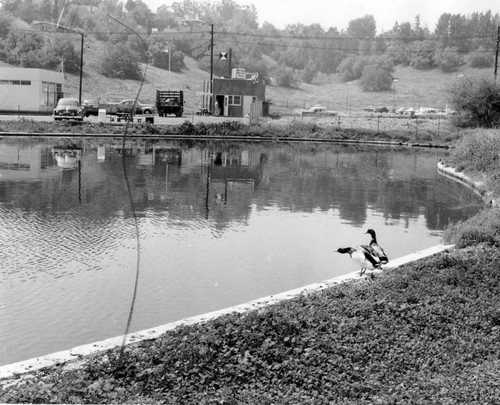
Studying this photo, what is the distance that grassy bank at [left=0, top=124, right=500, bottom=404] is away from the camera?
8312mm

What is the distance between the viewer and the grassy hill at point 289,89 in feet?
378

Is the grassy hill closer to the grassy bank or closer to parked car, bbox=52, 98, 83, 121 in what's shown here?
parked car, bbox=52, 98, 83, 121

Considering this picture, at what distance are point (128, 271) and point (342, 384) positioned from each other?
8.87 meters

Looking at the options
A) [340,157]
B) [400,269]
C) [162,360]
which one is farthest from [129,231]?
[340,157]

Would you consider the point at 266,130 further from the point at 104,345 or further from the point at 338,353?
the point at 338,353

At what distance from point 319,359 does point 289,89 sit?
14850 centimetres

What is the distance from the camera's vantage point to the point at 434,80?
6521 inches

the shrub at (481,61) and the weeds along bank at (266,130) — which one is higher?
the shrub at (481,61)

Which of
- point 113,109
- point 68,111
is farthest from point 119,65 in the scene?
point 68,111

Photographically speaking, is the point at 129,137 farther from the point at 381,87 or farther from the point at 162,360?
the point at 381,87

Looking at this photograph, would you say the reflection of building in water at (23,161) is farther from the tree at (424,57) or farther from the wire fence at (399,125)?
the tree at (424,57)

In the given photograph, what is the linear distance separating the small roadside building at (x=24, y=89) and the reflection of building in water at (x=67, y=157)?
3667 cm

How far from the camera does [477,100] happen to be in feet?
231

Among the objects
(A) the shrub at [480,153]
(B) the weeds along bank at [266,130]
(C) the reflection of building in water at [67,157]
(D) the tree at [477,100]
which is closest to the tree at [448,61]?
(B) the weeds along bank at [266,130]
